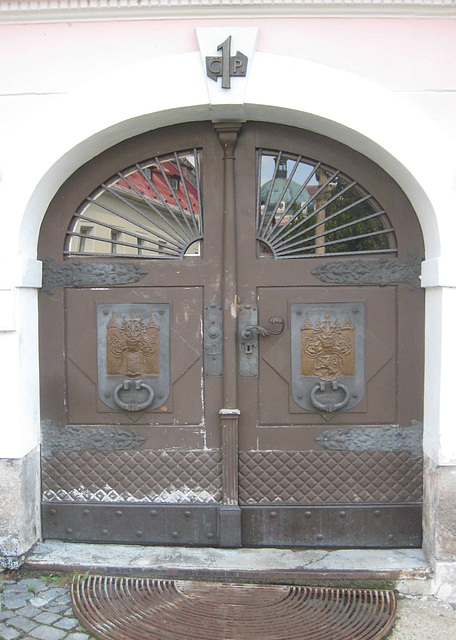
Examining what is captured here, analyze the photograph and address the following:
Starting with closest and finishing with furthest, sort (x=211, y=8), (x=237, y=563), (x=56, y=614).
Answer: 1. (x=56, y=614)
2. (x=211, y=8)
3. (x=237, y=563)

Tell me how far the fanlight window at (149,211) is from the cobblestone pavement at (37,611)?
219cm

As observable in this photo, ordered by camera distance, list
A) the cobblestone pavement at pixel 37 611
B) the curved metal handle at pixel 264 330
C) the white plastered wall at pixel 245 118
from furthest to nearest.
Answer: the curved metal handle at pixel 264 330 → the white plastered wall at pixel 245 118 → the cobblestone pavement at pixel 37 611

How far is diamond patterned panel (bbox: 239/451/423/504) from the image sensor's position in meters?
3.92

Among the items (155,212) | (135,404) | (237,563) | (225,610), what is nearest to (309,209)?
(155,212)

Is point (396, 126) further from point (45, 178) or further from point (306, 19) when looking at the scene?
point (45, 178)

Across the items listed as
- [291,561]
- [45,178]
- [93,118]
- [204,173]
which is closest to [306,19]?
[204,173]

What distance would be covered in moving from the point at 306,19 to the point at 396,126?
35.1 inches

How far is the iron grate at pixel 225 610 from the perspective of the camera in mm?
3170

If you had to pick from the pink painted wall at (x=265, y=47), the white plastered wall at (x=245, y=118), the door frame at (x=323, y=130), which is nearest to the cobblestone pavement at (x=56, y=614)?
the door frame at (x=323, y=130)

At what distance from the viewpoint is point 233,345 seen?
12.9 ft

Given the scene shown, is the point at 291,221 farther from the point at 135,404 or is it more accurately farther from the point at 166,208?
the point at 135,404

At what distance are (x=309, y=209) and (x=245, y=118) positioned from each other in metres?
0.75

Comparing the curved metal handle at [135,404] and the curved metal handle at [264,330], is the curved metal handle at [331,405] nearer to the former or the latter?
the curved metal handle at [264,330]

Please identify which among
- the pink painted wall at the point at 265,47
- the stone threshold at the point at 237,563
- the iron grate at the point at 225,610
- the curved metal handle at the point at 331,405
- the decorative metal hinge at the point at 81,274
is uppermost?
the pink painted wall at the point at 265,47
